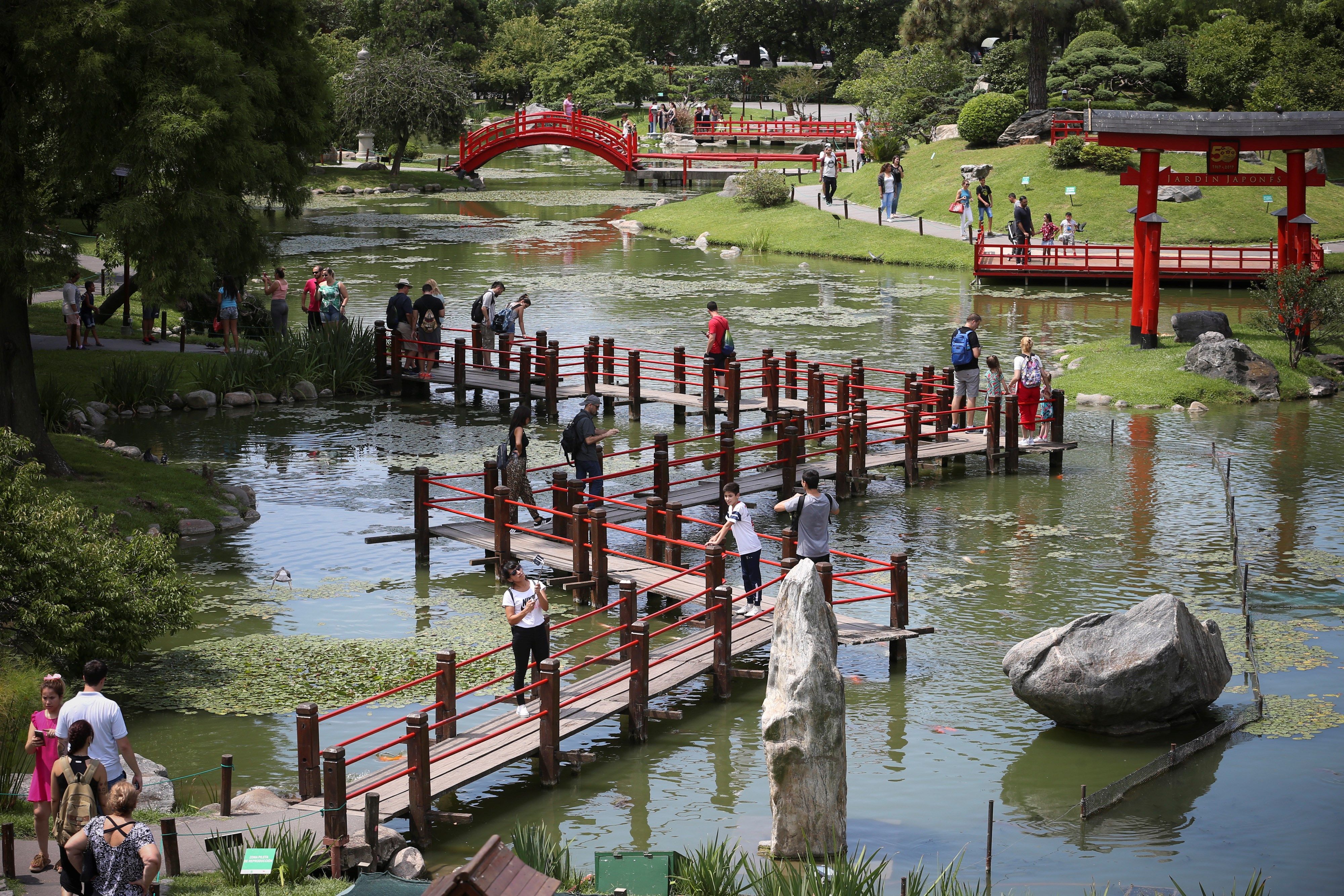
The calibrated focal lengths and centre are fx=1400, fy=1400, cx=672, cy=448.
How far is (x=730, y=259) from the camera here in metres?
50.1

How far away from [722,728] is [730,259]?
37.3m

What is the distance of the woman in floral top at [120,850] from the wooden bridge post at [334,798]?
197 centimetres

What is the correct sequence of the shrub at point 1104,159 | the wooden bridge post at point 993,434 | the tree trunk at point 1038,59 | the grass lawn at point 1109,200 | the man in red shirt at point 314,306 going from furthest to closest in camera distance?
the tree trunk at point 1038,59 < the shrub at point 1104,159 < the grass lawn at point 1109,200 < the man in red shirt at point 314,306 < the wooden bridge post at point 993,434

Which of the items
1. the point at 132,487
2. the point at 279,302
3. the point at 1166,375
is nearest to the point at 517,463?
the point at 132,487

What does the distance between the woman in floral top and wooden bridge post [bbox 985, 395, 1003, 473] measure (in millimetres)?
17441

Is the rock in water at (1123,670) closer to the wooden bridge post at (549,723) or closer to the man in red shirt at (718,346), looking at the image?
the wooden bridge post at (549,723)

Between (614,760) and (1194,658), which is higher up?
(1194,658)

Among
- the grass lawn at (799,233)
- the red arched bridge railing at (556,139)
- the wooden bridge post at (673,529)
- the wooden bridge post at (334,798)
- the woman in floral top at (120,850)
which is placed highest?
the red arched bridge railing at (556,139)

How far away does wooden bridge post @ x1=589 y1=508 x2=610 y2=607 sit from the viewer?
55.9 ft

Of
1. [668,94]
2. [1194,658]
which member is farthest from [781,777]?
[668,94]

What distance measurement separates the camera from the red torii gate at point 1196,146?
3088 centimetres

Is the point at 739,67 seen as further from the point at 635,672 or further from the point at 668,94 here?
the point at 635,672

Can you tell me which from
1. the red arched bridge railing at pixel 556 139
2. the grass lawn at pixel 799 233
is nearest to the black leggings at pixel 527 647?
the grass lawn at pixel 799 233

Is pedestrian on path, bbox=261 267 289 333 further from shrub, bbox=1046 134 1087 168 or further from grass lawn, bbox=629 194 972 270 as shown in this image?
shrub, bbox=1046 134 1087 168
